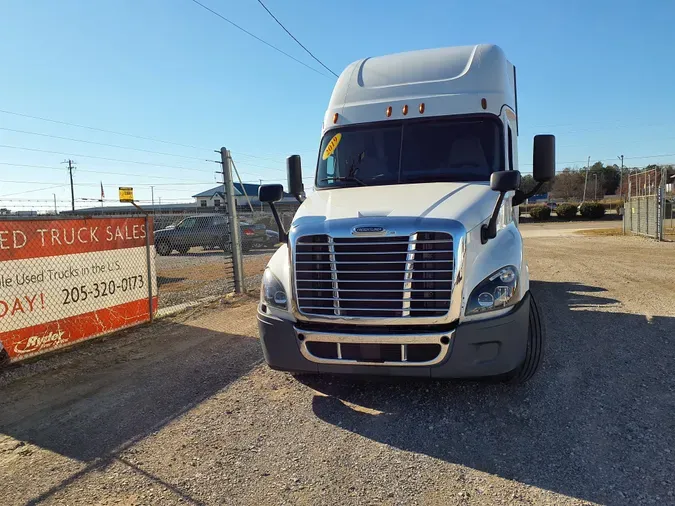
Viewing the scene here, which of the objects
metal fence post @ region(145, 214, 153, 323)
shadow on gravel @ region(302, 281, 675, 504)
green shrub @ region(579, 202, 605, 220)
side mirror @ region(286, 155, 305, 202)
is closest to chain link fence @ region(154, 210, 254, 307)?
metal fence post @ region(145, 214, 153, 323)

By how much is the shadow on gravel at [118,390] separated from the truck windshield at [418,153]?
2.31 m

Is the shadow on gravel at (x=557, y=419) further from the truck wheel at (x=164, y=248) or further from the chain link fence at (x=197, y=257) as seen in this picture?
the truck wheel at (x=164, y=248)

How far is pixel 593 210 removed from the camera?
41062 millimetres

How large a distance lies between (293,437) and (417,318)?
4.03ft

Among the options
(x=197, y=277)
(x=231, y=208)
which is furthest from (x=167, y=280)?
(x=231, y=208)

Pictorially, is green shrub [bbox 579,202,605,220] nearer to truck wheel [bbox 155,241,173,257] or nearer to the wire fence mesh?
the wire fence mesh

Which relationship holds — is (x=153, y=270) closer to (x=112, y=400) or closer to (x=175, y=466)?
(x=112, y=400)

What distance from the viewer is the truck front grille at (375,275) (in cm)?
349

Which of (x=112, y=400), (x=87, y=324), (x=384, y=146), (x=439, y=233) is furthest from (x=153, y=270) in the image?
(x=439, y=233)

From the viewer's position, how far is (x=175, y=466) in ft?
10.3

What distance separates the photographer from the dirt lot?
2830 mm

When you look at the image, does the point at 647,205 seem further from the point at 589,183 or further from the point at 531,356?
the point at 589,183

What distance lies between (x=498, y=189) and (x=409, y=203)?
0.77 m

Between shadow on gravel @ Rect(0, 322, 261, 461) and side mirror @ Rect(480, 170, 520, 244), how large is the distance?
271 cm
